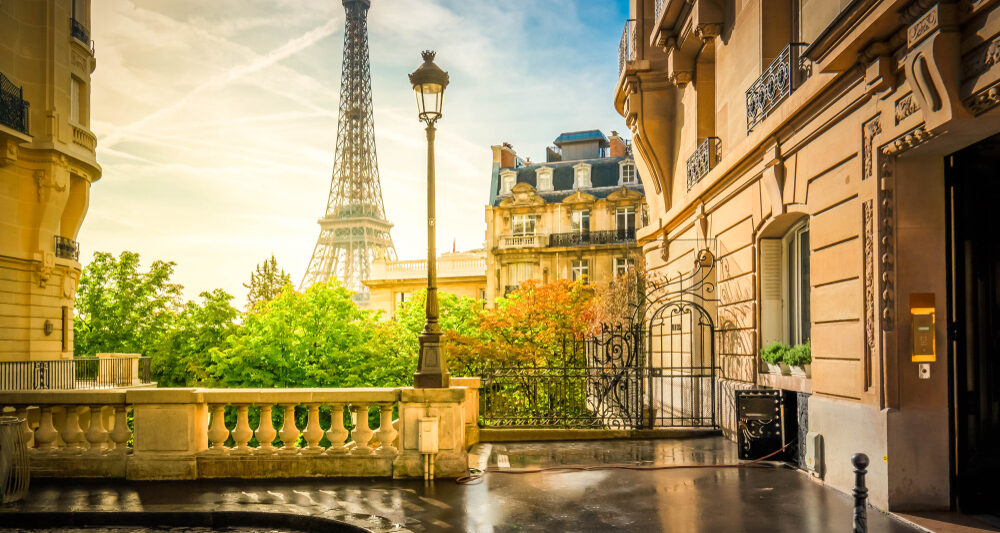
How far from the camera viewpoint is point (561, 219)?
55500 mm

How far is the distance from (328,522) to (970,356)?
23.5 ft

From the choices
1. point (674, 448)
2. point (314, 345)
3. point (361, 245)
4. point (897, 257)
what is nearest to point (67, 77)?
point (314, 345)

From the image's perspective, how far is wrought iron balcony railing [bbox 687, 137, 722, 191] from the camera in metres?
16.1

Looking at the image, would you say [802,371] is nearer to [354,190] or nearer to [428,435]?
[428,435]

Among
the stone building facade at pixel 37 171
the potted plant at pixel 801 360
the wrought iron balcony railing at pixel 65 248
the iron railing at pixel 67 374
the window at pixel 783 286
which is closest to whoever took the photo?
the potted plant at pixel 801 360

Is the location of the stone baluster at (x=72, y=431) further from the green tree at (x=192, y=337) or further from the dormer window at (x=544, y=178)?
the dormer window at (x=544, y=178)

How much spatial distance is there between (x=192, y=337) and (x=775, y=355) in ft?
133

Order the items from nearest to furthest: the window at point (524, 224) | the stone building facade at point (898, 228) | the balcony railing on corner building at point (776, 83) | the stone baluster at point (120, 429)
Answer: the stone building facade at point (898, 228) < the stone baluster at point (120, 429) < the balcony railing on corner building at point (776, 83) < the window at point (524, 224)

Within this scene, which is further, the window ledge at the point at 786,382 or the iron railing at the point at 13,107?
the iron railing at the point at 13,107

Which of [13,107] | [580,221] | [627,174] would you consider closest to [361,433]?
[13,107]

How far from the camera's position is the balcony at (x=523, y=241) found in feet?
179

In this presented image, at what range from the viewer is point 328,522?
7984 millimetres

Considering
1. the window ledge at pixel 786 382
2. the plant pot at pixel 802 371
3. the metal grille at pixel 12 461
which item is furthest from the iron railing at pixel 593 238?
the metal grille at pixel 12 461

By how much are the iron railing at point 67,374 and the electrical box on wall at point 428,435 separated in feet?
76.1
